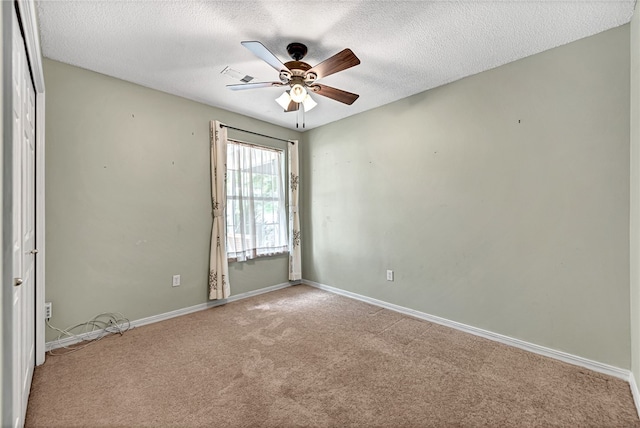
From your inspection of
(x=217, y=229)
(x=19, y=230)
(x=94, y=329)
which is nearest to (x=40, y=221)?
(x=19, y=230)

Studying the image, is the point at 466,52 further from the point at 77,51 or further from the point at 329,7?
the point at 77,51

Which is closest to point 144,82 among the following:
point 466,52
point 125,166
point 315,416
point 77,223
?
point 125,166

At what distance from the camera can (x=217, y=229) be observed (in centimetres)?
352

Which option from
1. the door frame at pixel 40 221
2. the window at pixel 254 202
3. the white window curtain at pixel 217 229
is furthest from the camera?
the window at pixel 254 202

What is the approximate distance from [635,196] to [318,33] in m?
2.41

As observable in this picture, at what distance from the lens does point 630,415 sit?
1663 mm

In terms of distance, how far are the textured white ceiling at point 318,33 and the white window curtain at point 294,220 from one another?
1.67m

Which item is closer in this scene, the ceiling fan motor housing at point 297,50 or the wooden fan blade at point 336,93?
the ceiling fan motor housing at point 297,50

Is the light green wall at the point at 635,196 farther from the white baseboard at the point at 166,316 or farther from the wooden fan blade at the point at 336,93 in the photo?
→ the white baseboard at the point at 166,316

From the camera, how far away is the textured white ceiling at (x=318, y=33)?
1887mm

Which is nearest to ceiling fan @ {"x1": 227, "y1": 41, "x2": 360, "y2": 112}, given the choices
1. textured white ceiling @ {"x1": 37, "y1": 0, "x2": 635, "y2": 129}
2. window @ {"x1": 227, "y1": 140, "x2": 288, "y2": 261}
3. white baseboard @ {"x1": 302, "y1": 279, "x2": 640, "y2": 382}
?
textured white ceiling @ {"x1": 37, "y1": 0, "x2": 635, "y2": 129}

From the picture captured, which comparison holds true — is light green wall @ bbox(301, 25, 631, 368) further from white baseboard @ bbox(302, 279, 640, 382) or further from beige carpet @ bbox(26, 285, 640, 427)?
beige carpet @ bbox(26, 285, 640, 427)

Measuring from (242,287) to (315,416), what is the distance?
241cm

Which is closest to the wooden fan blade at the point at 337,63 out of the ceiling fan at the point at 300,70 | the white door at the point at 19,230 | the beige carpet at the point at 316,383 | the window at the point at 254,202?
the ceiling fan at the point at 300,70
